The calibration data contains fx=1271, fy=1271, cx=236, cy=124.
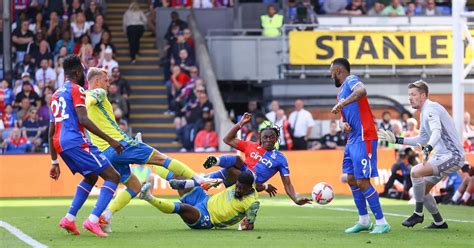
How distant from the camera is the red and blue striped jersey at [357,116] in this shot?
15805 millimetres

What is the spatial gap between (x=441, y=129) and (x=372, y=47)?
61.4 feet

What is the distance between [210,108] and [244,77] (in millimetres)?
3176

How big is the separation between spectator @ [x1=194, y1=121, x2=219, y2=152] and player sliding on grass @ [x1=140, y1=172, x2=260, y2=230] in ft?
50.2

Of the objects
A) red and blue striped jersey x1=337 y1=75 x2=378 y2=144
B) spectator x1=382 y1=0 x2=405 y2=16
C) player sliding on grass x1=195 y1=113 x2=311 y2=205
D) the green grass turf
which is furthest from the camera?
spectator x1=382 y1=0 x2=405 y2=16

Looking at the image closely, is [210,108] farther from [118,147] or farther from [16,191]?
[118,147]

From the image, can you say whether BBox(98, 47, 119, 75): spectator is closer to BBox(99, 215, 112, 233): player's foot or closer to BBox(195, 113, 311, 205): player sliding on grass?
BBox(195, 113, 311, 205): player sliding on grass

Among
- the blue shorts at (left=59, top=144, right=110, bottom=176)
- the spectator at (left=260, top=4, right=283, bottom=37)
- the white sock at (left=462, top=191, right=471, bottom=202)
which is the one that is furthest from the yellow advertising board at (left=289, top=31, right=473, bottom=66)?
the blue shorts at (left=59, top=144, right=110, bottom=176)

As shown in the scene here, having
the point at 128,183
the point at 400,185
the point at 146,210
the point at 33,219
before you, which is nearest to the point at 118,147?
the point at 128,183

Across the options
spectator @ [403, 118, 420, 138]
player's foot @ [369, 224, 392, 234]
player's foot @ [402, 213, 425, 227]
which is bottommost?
spectator @ [403, 118, 420, 138]

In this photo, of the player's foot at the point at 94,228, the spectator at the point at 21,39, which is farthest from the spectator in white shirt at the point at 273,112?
the player's foot at the point at 94,228

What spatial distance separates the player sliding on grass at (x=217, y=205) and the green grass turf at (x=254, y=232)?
189 mm

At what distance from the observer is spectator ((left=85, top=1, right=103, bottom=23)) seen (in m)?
36.4

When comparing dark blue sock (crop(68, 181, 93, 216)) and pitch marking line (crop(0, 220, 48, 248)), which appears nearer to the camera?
pitch marking line (crop(0, 220, 48, 248))

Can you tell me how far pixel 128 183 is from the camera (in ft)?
51.4
